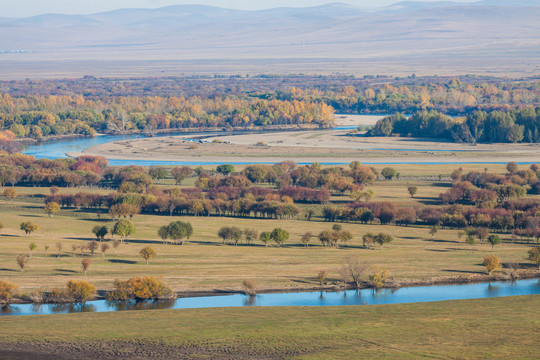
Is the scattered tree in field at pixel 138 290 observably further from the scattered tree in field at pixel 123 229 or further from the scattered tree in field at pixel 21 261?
the scattered tree in field at pixel 123 229

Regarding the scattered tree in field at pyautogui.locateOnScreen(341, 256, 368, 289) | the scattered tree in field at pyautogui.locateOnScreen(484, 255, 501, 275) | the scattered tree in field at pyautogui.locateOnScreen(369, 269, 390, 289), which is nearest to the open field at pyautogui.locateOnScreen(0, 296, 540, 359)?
the scattered tree in field at pyautogui.locateOnScreen(369, 269, 390, 289)

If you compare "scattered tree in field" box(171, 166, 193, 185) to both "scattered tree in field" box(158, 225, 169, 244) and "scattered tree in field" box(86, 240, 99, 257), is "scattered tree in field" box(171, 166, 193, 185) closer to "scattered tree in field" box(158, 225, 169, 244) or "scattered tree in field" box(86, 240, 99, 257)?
"scattered tree in field" box(158, 225, 169, 244)

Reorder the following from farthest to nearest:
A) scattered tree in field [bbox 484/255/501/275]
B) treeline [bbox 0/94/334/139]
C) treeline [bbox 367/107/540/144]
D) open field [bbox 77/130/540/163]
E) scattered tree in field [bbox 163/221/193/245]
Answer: treeline [bbox 0/94/334/139]
treeline [bbox 367/107/540/144]
open field [bbox 77/130/540/163]
scattered tree in field [bbox 163/221/193/245]
scattered tree in field [bbox 484/255/501/275]

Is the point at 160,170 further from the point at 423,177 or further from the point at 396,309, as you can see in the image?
the point at 396,309

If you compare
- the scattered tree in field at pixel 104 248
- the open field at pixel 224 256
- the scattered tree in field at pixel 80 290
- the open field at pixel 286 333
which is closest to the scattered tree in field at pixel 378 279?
the open field at pixel 224 256

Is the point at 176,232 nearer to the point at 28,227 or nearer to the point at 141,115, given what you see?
the point at 28,227

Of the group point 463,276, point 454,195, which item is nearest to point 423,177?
point 454,195
